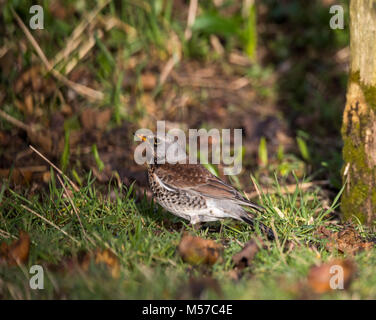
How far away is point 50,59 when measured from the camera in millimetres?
7031

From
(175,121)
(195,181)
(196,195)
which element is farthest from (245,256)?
(175,121)

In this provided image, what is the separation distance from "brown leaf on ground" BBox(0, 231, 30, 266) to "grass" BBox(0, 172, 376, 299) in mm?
52

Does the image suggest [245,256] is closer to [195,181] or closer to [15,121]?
[195,181]

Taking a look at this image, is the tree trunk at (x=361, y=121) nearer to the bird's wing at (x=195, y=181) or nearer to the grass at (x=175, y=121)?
the grass at (x=175, y=121)

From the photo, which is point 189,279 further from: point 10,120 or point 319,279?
point 10,120

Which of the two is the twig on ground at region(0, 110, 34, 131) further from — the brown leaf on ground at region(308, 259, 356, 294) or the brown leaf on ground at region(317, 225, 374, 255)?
the brown leaf on ground at region(308, 259, 356, 294)

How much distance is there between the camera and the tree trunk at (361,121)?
4.32 m

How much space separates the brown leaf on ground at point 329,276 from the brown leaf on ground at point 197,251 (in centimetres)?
67

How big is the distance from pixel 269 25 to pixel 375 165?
17.5ft

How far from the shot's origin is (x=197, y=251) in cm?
351

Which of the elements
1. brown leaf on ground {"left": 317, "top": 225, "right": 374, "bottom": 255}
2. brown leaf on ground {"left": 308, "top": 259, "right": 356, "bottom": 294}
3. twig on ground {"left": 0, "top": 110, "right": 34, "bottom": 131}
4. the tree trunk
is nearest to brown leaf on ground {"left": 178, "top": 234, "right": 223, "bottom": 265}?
brown leaf on ground {"left": 308, "top": 259, "right": 356, "bottom": 294}

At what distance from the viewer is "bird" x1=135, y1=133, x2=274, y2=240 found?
4358 millimetres

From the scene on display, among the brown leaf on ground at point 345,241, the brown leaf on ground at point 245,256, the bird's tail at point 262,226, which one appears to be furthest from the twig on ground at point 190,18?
the brown leaf on ground at point 245,256
